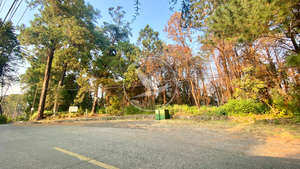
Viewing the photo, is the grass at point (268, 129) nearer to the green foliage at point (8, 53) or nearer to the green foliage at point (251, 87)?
the green foliage at point (251, 87)

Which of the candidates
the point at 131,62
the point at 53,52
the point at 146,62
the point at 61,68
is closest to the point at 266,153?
the point at 146,62

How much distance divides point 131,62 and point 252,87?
12.9 m

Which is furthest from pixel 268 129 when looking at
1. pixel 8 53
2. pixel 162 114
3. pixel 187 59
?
pixel 8 53

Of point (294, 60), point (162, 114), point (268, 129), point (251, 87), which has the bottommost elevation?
point (268, 129)

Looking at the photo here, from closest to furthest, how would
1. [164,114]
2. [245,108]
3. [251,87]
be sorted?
[251,87] < [245,108] < [164,114]

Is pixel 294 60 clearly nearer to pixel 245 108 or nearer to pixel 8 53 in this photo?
pixel 245 108

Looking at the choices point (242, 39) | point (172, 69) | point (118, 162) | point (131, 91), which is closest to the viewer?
point (118, 162)

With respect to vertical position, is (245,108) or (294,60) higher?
(294,60)

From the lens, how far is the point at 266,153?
2.71m

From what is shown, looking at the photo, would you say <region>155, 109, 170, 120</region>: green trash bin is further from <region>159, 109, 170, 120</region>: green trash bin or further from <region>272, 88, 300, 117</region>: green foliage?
<region>272, 88, 300, 117</region>: green foliage

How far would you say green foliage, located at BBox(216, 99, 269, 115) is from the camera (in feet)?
22.1

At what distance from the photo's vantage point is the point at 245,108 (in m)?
7.08

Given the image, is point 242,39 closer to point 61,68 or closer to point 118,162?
point 118,162

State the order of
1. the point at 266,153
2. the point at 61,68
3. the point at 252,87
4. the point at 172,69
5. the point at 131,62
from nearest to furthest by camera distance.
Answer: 1. the point at 266,153
2. the point at 252,87
3. the point at 172,69
4. the point at 131,62
5. the point at 61,68
